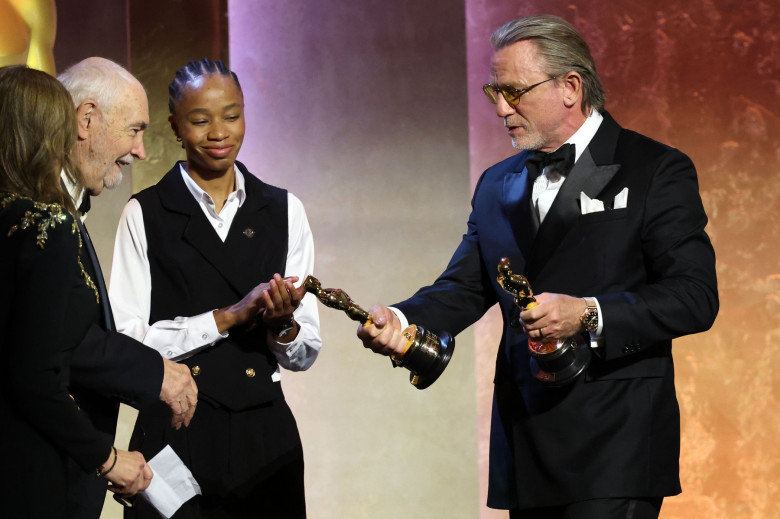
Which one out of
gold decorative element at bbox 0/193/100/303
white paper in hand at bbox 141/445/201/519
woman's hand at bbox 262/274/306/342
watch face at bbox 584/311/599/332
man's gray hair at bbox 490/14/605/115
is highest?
man's gray hair at bbox 490/14/605/115

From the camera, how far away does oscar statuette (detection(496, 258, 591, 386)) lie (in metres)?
2.07

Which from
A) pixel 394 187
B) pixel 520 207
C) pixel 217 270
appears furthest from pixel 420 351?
pixel 394 187

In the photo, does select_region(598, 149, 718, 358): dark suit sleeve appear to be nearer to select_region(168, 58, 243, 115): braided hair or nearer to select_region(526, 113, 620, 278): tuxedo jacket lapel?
select_region(526, 113, 620, 278): tuxedo jacket lapel

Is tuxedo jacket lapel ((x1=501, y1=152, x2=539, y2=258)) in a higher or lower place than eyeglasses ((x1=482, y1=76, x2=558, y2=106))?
lower

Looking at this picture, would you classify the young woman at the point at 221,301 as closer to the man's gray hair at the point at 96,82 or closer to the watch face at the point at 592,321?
the man's gray hair at the point at 96,82

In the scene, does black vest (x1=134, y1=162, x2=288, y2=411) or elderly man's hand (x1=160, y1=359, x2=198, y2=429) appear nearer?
elderly man's hand (x1=160, y1=359, x2=198, y2=429)

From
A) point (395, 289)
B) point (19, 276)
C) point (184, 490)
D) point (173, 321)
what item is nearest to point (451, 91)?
point (395, 289)

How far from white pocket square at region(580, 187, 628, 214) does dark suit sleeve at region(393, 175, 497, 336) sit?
0.37 meters

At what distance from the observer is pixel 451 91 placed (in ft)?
13.3

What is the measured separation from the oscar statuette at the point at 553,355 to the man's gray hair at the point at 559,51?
0.61m

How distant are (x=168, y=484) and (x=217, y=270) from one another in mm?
561

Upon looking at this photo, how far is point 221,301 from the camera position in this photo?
2646 mm

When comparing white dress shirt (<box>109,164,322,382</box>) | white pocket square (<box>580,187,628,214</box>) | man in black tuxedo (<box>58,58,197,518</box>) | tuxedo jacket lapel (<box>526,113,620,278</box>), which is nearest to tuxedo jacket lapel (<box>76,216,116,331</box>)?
man in black tuxedo (<box>58,58,197,518</box>)

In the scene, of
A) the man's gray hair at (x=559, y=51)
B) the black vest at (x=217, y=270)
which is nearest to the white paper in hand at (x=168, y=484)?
the black vest at (x=217, y=270)
